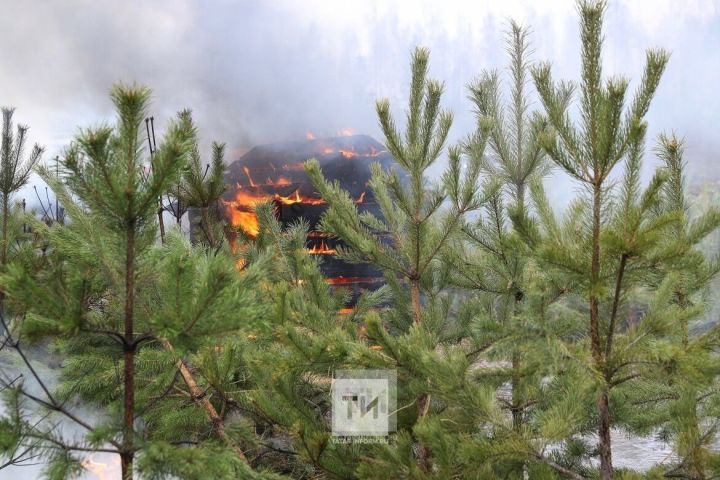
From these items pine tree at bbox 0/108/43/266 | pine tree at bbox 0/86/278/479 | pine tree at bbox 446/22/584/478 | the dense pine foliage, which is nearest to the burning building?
pine tree at bbox 0/108/43/266

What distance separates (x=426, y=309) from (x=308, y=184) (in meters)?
6.52

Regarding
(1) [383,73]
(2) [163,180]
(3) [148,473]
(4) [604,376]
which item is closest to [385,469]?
(4) [604,376]

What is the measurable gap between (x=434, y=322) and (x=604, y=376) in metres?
1.80

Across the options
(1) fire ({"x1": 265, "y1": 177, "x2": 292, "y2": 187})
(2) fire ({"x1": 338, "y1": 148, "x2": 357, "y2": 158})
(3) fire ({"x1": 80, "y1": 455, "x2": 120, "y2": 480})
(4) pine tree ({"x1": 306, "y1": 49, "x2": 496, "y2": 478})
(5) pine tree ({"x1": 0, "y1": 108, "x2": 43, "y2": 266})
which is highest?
(2) fire ({"x1": 338, "y1": 148, "x2": 357, "y2": 158})

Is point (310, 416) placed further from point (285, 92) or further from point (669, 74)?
point (669, 74)

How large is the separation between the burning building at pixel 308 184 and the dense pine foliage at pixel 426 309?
17.5 feet

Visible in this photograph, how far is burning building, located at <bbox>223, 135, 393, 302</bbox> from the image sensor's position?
9.98 meters

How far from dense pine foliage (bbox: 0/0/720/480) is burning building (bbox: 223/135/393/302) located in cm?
532

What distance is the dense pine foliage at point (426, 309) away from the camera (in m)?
1.89

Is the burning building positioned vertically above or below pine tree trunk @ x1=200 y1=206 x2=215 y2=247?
above

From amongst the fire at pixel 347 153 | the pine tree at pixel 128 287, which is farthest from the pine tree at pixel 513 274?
the fire at pixel 347 153

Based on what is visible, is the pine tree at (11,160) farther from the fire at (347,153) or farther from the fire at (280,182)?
the fire at (347,153)

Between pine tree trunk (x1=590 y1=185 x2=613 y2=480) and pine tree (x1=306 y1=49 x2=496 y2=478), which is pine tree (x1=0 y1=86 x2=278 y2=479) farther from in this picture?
pine tree (x1=306 y1=49 x2=496 y2=478)

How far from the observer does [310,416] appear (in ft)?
11.2
